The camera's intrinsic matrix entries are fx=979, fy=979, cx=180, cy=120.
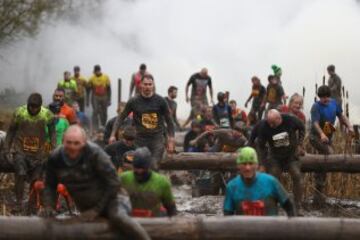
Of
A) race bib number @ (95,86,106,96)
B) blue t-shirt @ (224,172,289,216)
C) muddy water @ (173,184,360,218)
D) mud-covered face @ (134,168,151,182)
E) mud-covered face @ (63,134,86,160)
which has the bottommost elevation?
muddy water @ (173,184,360,218)

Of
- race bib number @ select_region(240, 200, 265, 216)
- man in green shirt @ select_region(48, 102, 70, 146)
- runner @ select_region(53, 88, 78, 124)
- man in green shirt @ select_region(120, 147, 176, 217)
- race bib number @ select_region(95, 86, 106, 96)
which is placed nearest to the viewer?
man in green shirt @ select_region(120, 147, 176, 217)

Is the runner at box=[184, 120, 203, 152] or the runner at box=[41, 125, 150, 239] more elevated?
the runner at box=[184, 120, 203, 152]

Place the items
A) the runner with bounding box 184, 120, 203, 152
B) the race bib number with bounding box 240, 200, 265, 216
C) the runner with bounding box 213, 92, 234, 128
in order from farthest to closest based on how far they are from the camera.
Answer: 1. the runner with bounding box 213, 92, 234, 128
2. the runner with bounding box 184, 120, 203, 152
3. the race bib number with bounding box 240, 200, 265, 216

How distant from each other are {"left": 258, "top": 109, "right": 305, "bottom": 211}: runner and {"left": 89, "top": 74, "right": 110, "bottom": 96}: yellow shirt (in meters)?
9.83

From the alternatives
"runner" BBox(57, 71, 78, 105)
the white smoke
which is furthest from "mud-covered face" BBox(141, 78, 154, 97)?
the white smoke

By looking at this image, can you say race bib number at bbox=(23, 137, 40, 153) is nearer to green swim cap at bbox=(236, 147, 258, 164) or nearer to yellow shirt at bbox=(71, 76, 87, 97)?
green swim cap at bbox=(236, 147, 258, 164)

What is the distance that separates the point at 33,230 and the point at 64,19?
2396 cm

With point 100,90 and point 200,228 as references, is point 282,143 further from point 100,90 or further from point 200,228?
point 100,90

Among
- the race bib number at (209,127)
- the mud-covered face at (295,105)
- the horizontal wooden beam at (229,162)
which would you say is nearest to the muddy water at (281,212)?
the horizontal wooden beam at (229,162)

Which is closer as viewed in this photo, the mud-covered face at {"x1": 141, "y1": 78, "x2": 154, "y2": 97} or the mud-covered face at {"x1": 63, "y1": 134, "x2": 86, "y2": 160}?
the mud-covered face at {"x1": 63, "y1": 134, "x2": 86, "y2": 160}

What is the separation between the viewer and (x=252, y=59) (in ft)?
118

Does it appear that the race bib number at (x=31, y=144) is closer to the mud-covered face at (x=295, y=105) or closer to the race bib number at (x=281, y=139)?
the race bib number at (x=281, y=139)

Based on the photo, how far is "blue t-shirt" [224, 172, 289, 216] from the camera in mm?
10156

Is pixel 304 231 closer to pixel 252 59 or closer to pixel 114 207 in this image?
pixel 114 207
